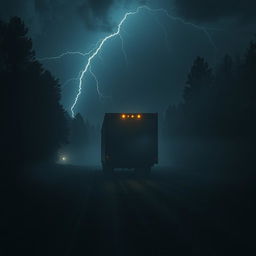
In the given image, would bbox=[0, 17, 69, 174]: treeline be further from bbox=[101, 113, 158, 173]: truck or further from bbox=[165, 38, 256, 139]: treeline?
bbox=[165, 38, 256, 139]: treeline

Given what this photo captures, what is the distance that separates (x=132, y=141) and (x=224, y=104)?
93.8 feet

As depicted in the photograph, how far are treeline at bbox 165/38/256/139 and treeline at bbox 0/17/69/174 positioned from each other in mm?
19342

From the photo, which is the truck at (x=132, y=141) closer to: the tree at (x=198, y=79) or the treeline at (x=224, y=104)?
the treeline at (x=224, y=104)

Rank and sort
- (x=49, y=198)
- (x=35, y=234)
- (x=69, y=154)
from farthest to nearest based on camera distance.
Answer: (x=69, y=154) < (x=49, y=198) < (x=35, y=234)

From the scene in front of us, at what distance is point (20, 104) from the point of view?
1820 inches

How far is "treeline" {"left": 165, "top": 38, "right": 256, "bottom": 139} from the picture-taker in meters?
54.9

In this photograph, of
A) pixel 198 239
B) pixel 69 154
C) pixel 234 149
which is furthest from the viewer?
pixel 69 154

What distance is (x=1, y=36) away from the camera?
55.8 metres

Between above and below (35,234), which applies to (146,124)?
above

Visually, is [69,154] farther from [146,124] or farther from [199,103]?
[146,124]

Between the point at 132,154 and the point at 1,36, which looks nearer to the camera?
the point at 132,154

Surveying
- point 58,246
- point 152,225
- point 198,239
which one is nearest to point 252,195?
point 152,225

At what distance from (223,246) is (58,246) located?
3.12 m

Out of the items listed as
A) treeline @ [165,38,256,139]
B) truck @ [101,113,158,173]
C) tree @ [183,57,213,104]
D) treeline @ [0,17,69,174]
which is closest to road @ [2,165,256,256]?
truck @ [101,113,158,173]
